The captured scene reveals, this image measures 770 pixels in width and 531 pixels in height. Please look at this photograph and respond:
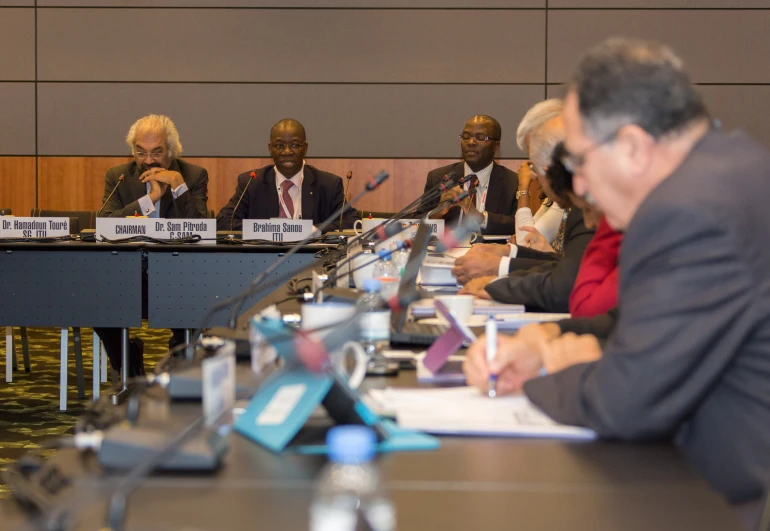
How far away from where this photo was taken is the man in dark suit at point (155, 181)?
527 centimetres

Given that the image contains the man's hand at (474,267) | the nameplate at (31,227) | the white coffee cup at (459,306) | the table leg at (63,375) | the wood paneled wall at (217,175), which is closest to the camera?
the white coffee cup at (459,306)

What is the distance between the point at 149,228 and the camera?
4.46 metres

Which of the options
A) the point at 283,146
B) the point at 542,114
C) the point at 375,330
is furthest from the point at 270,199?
the point at 375,330

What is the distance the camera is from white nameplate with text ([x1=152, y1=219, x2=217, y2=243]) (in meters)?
4.45

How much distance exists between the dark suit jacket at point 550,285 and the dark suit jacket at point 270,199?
2.91 metres

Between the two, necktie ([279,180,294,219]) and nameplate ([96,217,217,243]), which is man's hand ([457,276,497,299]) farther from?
necktie ([279,180,294,219])

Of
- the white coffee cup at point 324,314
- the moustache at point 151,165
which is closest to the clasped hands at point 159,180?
the moustache at point 151,165

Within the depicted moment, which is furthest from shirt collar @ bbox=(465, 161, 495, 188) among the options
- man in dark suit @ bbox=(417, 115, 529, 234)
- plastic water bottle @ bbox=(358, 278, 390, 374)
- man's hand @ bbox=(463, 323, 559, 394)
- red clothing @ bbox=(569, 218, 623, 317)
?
man's hand @ bbox=(463, 323, 559, 394)

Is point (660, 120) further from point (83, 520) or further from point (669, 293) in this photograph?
point (83, 520)

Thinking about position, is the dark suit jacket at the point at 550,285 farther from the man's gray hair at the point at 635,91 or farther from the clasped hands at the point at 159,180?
the clasped hands at the point at 159,180

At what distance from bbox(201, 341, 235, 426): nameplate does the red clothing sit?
118cm

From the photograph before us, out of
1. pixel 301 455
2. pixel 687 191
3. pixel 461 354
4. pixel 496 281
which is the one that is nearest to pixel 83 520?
pixel 301 455

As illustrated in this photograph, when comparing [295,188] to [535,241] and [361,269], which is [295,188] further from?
[361,269]

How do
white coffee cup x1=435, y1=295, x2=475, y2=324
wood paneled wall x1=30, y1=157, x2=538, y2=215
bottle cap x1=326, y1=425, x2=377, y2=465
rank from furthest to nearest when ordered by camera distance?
wood paneled wall x1=30, y1=157, x2=538, y2=215 → white coffee cup x1=435, y1=295, x2=475, y2=324 → bottle cap x1=326, y1=425, x2=377, y2=465
